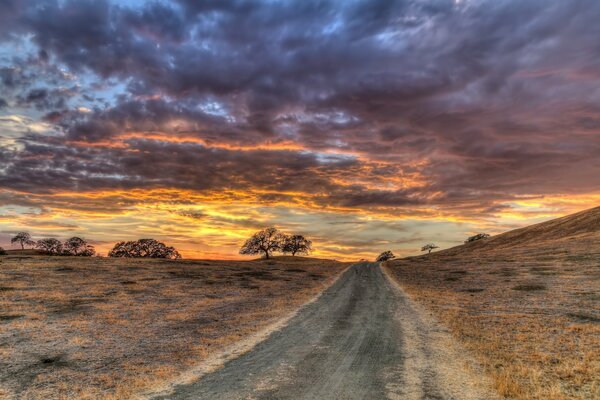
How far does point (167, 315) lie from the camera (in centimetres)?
2284

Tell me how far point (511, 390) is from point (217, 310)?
61.5 ft

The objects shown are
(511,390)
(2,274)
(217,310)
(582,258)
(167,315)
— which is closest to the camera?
(511,390)

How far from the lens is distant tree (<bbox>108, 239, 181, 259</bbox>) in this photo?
104000 millimetres

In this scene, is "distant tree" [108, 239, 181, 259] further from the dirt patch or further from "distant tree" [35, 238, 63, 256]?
the dirt patch

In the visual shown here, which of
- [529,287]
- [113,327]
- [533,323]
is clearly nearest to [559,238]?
[529,287]

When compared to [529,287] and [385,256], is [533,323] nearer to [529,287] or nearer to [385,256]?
[529,287]

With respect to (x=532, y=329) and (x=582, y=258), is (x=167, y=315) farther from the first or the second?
(x=582, y=258)

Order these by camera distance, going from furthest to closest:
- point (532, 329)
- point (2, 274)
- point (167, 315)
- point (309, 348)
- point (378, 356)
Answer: point (2, 274), point (167, 315), point (532, 329), point (309, 348), point (378, 356)

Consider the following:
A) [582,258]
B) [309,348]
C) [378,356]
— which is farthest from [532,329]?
[582,258]

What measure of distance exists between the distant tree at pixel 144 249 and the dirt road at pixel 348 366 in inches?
3657

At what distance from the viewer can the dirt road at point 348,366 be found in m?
10.0

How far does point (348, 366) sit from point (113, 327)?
13.3m

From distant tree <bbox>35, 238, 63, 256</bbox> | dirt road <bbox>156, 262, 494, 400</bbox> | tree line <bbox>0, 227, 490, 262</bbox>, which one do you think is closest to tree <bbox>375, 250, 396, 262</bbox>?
tree line <bbox>0, 227, 490, 262</bbox>

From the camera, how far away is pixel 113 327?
63.1 ft
